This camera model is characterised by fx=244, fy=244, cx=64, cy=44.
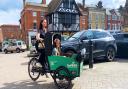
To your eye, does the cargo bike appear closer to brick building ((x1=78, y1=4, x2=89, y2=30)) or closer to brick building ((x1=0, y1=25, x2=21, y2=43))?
brick building ((x1=78, y1=4, x2=89, y2=30))

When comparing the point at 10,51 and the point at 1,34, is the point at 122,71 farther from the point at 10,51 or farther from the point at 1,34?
the point at 1,34

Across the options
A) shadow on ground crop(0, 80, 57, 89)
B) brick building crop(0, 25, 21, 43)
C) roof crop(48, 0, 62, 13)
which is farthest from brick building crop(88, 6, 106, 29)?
shadow on ground crop(0, 80, 57, 89)

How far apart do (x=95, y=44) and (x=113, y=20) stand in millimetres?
56560

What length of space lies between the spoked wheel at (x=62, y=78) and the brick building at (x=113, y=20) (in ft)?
195

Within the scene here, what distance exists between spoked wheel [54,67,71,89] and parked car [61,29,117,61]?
13.8 feet

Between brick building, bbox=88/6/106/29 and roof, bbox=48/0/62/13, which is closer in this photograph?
roof, bbox=48/0/62/13

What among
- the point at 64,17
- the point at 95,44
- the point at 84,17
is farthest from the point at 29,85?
the point at 84,17

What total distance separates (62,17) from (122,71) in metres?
39.5

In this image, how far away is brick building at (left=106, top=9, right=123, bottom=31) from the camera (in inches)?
2598

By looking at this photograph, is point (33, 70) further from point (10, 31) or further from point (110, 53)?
point (10, 31)

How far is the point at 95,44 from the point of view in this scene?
12453 mm

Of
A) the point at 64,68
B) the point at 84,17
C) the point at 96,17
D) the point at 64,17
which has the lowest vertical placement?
the point at 64,68

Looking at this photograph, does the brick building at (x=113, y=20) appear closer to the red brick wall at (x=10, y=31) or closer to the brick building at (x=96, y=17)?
the brick building at (x=96, y=17)

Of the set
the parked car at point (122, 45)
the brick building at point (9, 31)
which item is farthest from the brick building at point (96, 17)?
the parked car at point (122, 45)
